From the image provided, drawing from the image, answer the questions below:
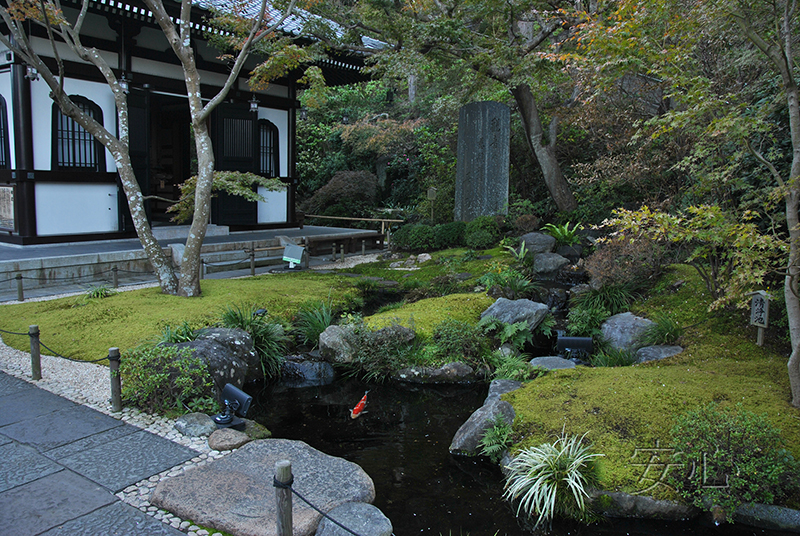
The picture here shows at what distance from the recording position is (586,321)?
842 centimetres

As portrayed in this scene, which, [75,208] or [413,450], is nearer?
[413,450]

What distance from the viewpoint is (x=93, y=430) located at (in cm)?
481

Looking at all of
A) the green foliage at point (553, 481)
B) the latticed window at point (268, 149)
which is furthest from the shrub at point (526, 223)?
the green foliage at point (553, 481)

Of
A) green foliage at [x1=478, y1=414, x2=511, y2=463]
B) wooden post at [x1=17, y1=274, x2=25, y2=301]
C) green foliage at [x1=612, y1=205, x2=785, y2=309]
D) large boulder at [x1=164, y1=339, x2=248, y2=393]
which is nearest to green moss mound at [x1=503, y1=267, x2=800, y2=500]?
green foliage at [x1=478, y1=414, x2=511, y2=463]

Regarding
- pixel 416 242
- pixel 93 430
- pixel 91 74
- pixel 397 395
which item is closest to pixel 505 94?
pixel 416 242

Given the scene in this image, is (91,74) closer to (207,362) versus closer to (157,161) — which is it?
(157,161)

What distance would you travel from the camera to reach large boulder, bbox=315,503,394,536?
352 centimetres

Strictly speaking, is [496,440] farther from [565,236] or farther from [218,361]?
[565,236]

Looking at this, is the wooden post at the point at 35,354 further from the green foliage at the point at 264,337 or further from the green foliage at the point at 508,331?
the green foliage at the point at 508,331

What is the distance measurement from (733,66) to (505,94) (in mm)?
11064

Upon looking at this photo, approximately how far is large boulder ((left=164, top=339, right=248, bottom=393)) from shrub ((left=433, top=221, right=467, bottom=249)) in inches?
350

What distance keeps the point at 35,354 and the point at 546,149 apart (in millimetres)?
12667

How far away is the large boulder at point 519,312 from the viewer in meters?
8.26

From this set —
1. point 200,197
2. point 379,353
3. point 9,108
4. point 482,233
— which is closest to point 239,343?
point 379,353
